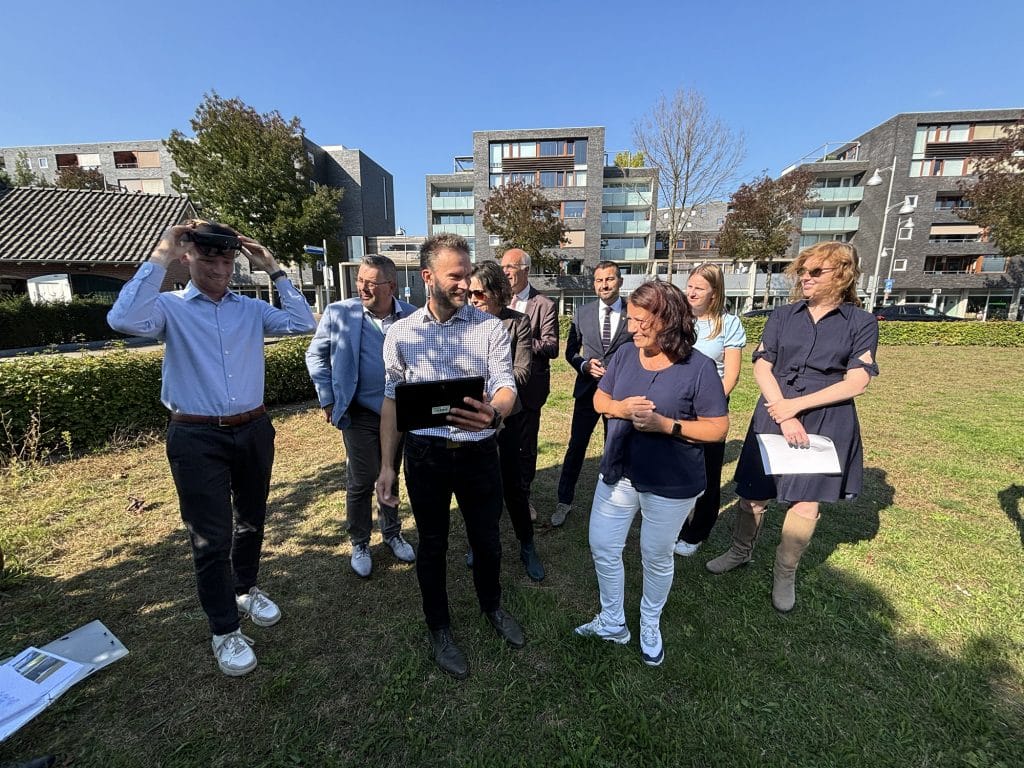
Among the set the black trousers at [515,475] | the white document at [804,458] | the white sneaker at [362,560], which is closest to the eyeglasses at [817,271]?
the white document at [804,458]

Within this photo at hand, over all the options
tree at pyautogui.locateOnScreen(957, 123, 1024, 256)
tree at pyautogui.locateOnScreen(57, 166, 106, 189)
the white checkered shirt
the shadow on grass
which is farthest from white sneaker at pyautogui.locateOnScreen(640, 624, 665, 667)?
tree at pyautogui.locateOnScreen(57, 166, 106, 189)

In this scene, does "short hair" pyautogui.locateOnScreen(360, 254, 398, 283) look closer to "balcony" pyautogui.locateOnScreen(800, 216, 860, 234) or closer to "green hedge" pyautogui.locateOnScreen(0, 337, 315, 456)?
"green hedge" pyautogui.locateOnScreen(0, 337, 315, 456)

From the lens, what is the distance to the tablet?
77.6 inches

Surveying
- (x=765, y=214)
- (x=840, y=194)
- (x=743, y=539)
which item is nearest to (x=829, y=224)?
(x=840, y=194)

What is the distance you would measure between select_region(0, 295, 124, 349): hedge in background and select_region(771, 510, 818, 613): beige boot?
1707cm

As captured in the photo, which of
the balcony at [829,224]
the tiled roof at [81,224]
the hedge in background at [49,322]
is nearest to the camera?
the tiled roof at [81,224]

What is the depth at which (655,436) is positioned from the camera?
2.33 meters

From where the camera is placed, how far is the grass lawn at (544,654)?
209 cm

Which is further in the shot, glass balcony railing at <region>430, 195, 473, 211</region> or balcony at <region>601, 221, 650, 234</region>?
glass balcony railing at <region>430, 195, 473, 211</region>

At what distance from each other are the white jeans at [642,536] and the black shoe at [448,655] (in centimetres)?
92

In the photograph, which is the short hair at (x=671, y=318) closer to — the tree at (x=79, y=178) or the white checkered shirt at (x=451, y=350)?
the white checkered shirt at (x=451, y=350)

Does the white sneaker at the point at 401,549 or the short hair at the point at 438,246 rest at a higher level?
the short hair at the point at 438,246

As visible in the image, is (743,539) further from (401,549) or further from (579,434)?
(401,549)

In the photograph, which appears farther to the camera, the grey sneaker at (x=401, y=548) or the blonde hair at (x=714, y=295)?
the grey sneaker at (x=401, y=548)
